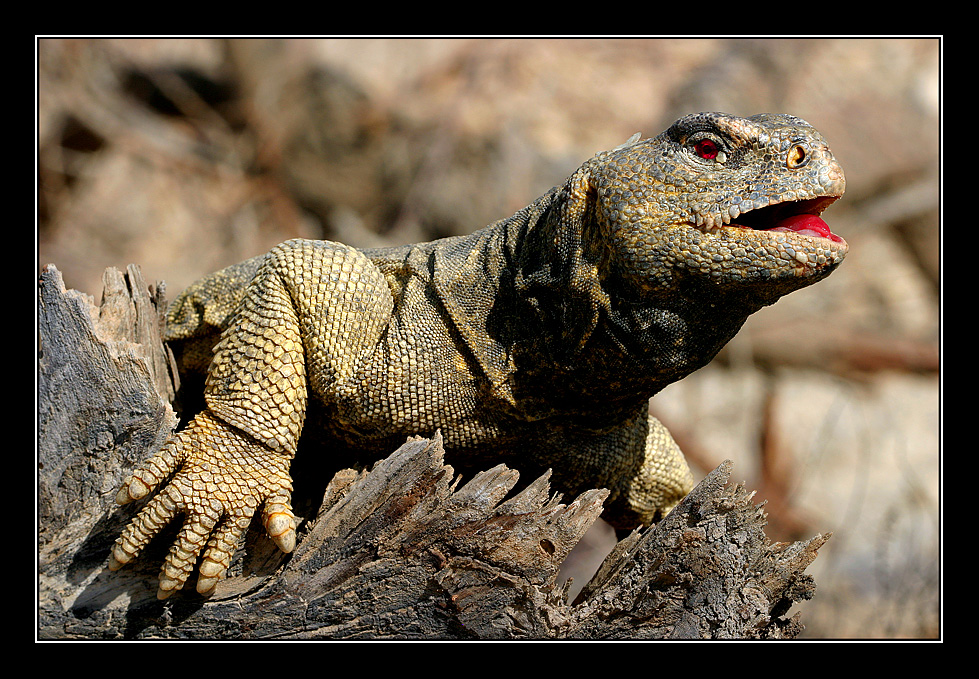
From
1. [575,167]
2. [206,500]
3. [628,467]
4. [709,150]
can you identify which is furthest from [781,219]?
[575,167]

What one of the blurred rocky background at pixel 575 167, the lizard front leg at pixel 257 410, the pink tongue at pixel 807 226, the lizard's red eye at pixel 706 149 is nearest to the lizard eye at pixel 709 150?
the lizard's red eye at pixel 706 149

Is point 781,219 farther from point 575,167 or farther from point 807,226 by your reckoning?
point 575,167

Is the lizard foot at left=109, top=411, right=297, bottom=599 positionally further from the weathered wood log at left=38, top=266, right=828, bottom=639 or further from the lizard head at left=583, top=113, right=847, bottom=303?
the lizard head at left=583, top=113, right=847, bottom=303

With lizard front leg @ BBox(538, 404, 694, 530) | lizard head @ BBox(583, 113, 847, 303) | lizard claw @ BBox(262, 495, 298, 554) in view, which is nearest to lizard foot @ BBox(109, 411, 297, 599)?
lizard claw @ BBox(262, 495, 298, 554)

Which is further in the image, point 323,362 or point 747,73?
point 747,73

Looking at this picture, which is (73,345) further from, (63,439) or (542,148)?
(542,148)

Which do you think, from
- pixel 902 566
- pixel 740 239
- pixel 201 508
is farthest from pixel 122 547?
pixel 902 566
